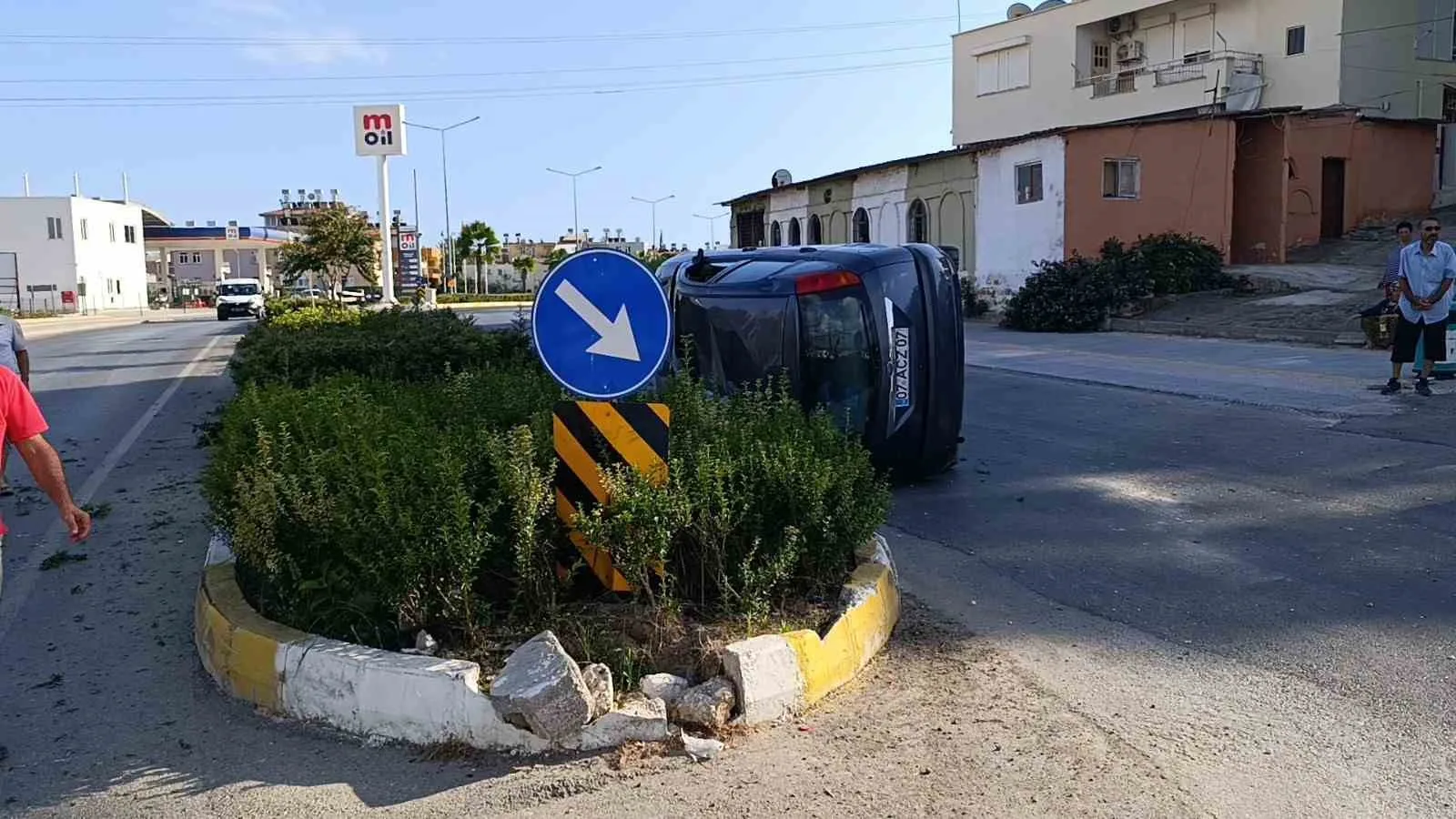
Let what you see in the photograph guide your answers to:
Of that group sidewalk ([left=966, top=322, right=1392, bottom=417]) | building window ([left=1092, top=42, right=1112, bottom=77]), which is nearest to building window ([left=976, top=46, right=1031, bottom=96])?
building window ([left=1092, top=42, right=1112, bottom=77])

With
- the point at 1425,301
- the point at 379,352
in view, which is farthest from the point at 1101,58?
the point at 379,352

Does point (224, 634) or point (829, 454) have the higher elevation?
point (829, 454)

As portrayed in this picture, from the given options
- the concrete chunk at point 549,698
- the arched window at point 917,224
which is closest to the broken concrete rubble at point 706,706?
the concrete chunk at point 549,698

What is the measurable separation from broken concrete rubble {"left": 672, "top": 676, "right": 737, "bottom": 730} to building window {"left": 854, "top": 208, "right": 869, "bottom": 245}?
32.8 m

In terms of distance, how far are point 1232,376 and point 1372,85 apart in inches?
1017

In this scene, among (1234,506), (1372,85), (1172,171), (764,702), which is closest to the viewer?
(764,702)

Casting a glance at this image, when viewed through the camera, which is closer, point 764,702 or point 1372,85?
point 764,702

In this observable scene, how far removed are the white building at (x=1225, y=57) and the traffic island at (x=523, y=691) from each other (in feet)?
106

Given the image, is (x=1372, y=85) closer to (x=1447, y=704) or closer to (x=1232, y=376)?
(x=1232, y=376)

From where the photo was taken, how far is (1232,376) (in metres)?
13.5

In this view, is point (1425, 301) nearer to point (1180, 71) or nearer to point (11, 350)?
point (11, 350)

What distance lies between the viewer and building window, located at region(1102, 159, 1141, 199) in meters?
27.3

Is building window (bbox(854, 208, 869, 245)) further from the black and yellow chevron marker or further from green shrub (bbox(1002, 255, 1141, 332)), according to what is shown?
the black and yellow chevron marker

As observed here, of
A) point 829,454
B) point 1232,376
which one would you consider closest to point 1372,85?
point 1232,376
